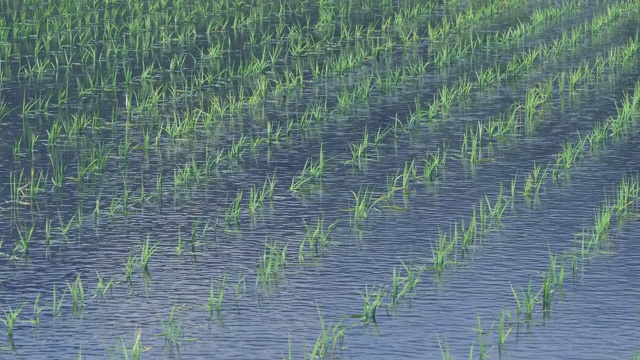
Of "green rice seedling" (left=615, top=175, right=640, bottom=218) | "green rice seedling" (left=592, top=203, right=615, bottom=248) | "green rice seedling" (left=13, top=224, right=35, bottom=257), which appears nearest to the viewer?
"green rice seedling" (left=13, top=224, right=35, bottom=257)

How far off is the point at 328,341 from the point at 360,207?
3.25 m

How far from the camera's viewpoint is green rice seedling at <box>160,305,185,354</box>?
32.5ft

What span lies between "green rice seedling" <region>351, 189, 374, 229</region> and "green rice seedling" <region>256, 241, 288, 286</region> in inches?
41.9

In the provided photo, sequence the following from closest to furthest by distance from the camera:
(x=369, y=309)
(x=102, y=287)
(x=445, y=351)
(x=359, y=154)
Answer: (x=445, y=351), (x=369, y=309), (x=102, y=287), (x=359, y=154)

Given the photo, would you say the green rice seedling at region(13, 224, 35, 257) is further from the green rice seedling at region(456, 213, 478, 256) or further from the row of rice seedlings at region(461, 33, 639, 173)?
the row of rice seedlings at region(461, 33, 639, 173)

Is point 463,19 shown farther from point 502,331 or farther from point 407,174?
point 502,331

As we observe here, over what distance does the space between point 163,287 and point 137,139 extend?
5.25 meters

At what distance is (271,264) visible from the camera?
11.6 metres

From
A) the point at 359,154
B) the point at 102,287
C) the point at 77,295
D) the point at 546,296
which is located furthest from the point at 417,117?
the point at 77,295

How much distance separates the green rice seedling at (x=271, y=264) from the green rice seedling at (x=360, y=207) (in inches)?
41.9

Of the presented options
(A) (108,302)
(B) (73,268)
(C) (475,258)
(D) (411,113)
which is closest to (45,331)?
(A) (108,302)

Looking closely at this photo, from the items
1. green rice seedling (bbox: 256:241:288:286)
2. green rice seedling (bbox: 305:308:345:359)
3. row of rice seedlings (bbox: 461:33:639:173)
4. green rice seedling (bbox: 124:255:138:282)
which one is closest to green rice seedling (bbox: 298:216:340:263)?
green rice seedling (bbox: 256:241:288:286)

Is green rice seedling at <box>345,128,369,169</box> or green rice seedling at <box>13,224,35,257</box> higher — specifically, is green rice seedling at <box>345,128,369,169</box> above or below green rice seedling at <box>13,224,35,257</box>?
above

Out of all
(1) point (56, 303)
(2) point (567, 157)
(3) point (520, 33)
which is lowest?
(1) point (56, 303)
